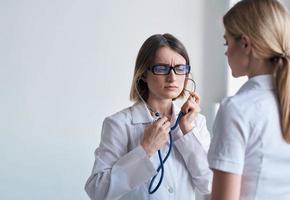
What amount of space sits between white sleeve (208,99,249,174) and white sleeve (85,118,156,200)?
1.34 feet

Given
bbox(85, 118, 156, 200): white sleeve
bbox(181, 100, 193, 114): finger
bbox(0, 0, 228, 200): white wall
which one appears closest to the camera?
bbox(85, 118, 156, 200): white sleeve

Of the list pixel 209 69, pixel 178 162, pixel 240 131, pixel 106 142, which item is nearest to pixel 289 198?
pixel 240 131

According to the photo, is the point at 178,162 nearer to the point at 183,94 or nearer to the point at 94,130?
the point at 183,94

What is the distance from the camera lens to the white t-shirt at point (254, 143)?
2.49 ft

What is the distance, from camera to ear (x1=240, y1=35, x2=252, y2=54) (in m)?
0.78

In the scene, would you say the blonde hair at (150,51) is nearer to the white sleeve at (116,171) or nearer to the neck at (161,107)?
the neck at (161,107)

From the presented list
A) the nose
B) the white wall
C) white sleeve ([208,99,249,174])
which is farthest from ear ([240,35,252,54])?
Result: the white wall

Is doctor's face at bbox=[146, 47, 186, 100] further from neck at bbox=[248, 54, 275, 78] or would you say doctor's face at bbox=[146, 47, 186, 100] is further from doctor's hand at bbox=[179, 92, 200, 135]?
neck at bbox=[248, 54, 275, 78]

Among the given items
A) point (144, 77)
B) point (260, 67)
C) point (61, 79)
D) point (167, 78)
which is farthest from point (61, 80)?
point (260, 67)

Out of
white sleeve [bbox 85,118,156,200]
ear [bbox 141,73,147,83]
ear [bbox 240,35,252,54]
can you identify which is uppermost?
ear [bbox 240,35,252,54]

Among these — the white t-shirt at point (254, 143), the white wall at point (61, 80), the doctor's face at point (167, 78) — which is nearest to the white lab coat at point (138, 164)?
the doctor's face at point (167, 78)

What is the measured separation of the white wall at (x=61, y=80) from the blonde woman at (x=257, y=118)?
3.76 ft

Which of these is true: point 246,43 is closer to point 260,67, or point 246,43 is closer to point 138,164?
point 260,67

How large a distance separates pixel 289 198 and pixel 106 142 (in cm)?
60
